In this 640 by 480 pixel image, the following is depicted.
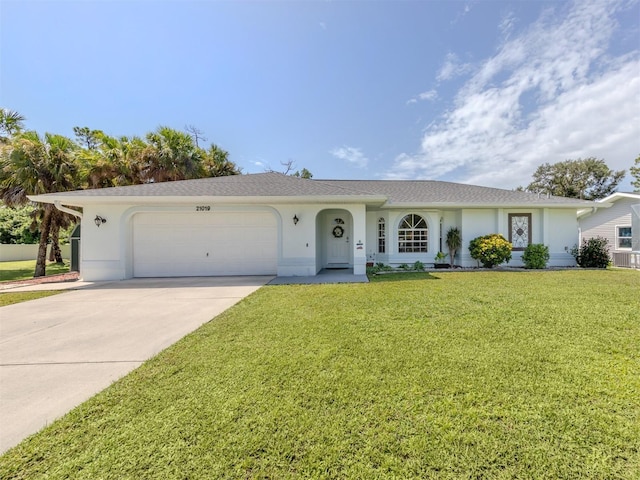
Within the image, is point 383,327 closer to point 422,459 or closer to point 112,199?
point 422,459

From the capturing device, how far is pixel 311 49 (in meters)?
11.1

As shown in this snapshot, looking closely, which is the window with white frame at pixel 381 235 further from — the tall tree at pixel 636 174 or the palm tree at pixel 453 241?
the tall tree at pixel 636 174

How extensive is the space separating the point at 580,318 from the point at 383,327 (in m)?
3.64

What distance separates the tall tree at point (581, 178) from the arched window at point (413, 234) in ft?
97.4

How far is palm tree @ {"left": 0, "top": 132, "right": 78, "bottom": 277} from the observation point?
422 inches

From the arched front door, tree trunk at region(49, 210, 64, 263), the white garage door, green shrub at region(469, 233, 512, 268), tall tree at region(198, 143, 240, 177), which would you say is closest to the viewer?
the white garage door

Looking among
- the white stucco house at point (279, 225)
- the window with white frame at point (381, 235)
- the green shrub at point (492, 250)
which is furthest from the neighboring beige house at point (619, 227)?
the window with white frame at point (381, 235)

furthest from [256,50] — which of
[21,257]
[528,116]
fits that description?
[21,257]

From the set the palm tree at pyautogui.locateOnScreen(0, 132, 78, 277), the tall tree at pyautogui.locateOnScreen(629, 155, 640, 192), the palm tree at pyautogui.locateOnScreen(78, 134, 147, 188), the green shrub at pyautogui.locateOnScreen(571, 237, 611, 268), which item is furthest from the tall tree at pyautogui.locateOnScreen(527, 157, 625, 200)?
the palm tree at pyautogui.locateOnScreen(0, 132, 78, 277)

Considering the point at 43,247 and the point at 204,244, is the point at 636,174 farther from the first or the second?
the point at 43,247

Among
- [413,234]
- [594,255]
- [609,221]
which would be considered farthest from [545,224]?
[609,221]

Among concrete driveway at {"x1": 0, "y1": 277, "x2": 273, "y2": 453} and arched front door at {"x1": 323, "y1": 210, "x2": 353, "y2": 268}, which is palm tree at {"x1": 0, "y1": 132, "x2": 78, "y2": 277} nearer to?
concrete driveway at {"x1": 0, "y1": 277, "x2": 273, "y2": 453}

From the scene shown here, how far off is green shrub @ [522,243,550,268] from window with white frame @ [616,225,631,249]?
6252mm

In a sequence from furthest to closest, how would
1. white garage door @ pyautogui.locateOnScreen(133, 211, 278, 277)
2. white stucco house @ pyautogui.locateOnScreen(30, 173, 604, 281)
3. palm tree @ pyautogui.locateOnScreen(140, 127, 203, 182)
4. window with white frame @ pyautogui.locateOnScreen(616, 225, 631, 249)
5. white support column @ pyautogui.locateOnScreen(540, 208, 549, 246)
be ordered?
palm tree @ pyautogui.locateOnScreen(140, 127, 203, 182), window with white frame @ pyautogui.locateOnScreen(616, 225, 631, 249), white support column @ pyautogui.locateOnScreen(540, 208, 549, 246), white garage door @ pyautogui.locateOnScreen(133, 211, 278, 277), white stucco house @ pyautogui.locateOnScreen(30, 173, 604, 281)
